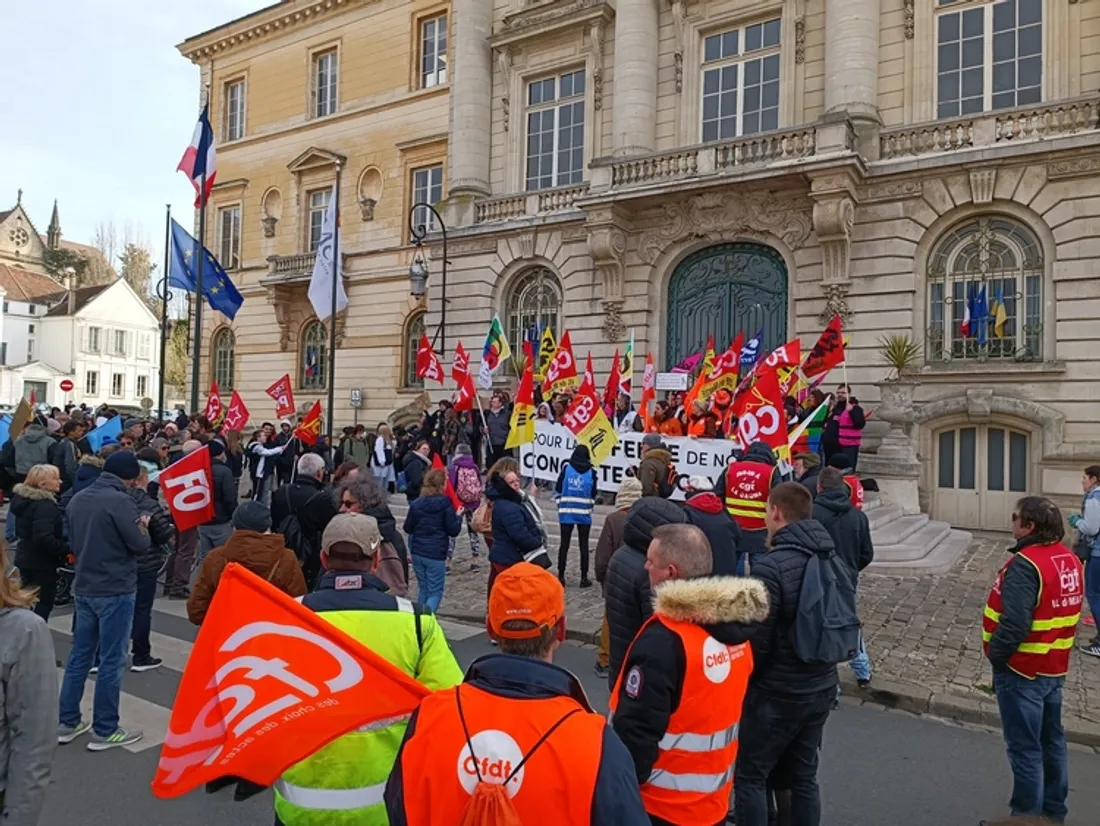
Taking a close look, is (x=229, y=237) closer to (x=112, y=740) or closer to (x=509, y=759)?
(x=112, y=740)

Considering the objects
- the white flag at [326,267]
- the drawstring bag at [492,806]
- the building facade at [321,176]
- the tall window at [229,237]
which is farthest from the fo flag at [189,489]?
the tall window at [229,237]

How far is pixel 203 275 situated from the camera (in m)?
18.1

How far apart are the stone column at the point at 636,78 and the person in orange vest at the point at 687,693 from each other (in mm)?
18478

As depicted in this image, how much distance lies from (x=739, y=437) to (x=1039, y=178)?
1023 cm

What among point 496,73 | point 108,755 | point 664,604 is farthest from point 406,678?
point 496,73

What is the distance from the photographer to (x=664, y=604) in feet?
9.59

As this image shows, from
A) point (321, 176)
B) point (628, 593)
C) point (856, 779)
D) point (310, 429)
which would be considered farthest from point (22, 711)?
point (321, 176)

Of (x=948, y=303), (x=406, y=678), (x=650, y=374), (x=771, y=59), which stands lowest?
(x=406, y=678)

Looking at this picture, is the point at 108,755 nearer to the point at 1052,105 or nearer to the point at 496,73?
the point at 1052,105

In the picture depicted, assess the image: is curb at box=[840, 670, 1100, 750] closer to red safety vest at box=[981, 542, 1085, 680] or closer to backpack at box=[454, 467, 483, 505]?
red safety vest at box=[981, 542, 1085, 680]

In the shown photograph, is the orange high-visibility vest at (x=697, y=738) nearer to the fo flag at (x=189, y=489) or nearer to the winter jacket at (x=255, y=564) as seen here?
the winter jacket at (x=255, y=564)

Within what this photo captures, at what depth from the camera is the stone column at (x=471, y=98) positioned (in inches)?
915

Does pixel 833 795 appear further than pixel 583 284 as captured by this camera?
No

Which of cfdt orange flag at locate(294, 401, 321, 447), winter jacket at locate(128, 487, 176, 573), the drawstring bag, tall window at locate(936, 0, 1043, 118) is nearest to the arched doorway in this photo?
tall window at locate(936, 0, 1043, 118)
